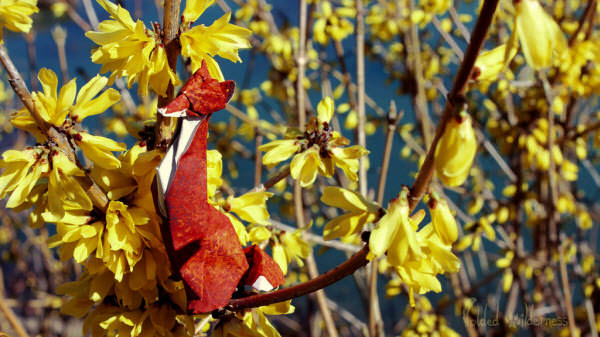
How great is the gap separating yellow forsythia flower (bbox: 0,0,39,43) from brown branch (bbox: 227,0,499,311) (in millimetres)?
429

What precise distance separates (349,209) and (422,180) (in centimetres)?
10

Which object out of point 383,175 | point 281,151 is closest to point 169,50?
point 281,151

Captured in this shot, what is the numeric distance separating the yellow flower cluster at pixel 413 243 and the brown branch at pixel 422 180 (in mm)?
23

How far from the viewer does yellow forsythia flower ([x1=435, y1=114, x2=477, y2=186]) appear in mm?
401

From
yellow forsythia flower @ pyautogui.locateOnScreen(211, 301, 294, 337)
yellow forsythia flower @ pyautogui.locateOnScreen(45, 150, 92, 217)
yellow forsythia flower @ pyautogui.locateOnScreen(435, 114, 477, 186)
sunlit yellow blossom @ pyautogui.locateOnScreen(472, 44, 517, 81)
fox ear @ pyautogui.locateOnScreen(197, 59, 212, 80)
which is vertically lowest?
yellow forsythia flower @ pyautogui.locateOnScreen(211, 301, 294, 337)

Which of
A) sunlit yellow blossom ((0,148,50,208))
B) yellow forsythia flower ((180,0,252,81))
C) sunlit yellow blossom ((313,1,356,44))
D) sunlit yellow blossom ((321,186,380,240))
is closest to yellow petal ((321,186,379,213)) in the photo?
sunlit yellow blossom ((321,186,380,240))

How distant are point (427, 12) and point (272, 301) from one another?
1680mm

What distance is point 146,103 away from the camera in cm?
206

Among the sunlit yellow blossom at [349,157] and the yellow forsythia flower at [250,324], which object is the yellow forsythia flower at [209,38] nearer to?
the sunlit yellow blossom at [349,157]

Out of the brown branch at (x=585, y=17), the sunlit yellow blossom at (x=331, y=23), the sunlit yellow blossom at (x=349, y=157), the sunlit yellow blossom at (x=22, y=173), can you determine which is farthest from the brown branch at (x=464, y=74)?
the sunlit yellow blossom at (x=331, y=23)

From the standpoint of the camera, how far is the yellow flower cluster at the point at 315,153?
71 centimetres

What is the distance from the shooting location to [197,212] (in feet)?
1.69

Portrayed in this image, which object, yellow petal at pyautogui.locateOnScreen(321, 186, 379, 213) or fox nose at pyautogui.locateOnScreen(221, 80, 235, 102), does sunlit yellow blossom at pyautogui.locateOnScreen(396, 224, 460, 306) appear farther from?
fox nose at pyautogui.locateOnScreen(221, 80, 235, 102)

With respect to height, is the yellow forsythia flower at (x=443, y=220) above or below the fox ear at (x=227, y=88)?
below
